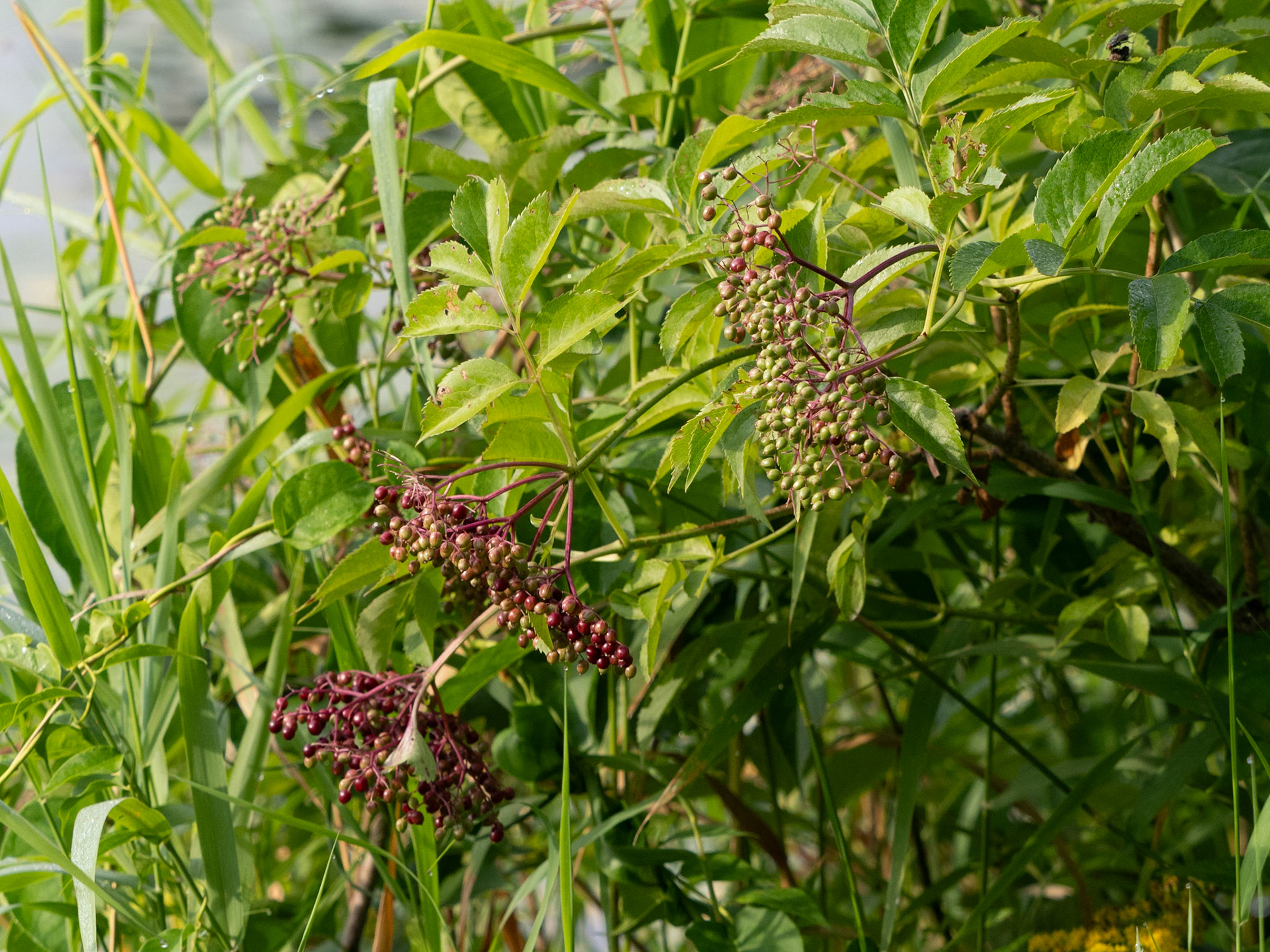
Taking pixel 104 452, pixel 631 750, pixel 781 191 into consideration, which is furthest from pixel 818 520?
pixel 104 452

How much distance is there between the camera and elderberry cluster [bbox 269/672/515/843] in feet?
1.63

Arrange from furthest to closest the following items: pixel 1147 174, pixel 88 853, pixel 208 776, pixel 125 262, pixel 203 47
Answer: pixel 203 47
pixel 125 262
pixel 208 776
pixel 88 853
pixel 1147 174

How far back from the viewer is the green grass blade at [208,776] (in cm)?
58

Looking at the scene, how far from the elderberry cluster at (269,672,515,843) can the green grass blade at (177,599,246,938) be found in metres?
0.07

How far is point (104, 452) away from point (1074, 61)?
0.70m

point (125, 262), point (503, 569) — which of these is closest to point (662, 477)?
point (503, 569)

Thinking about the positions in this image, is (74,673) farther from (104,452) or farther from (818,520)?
(818,520)

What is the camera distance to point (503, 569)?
44 cm

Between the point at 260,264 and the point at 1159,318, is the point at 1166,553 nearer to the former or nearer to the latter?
the point at 1159,318

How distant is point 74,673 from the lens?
595 millimetres

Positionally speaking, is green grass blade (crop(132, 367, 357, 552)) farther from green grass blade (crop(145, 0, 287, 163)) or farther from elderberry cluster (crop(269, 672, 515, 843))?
green grass blade (crop(145, 0, 287, 163))

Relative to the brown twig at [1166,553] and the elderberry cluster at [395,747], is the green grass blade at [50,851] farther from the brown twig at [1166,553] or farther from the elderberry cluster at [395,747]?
the brown twig at [1166,553]

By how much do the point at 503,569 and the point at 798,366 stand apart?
157mm

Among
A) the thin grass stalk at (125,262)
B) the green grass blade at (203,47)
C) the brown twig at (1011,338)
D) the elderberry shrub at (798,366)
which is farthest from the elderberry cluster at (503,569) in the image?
the green grass blade at (203,47)
